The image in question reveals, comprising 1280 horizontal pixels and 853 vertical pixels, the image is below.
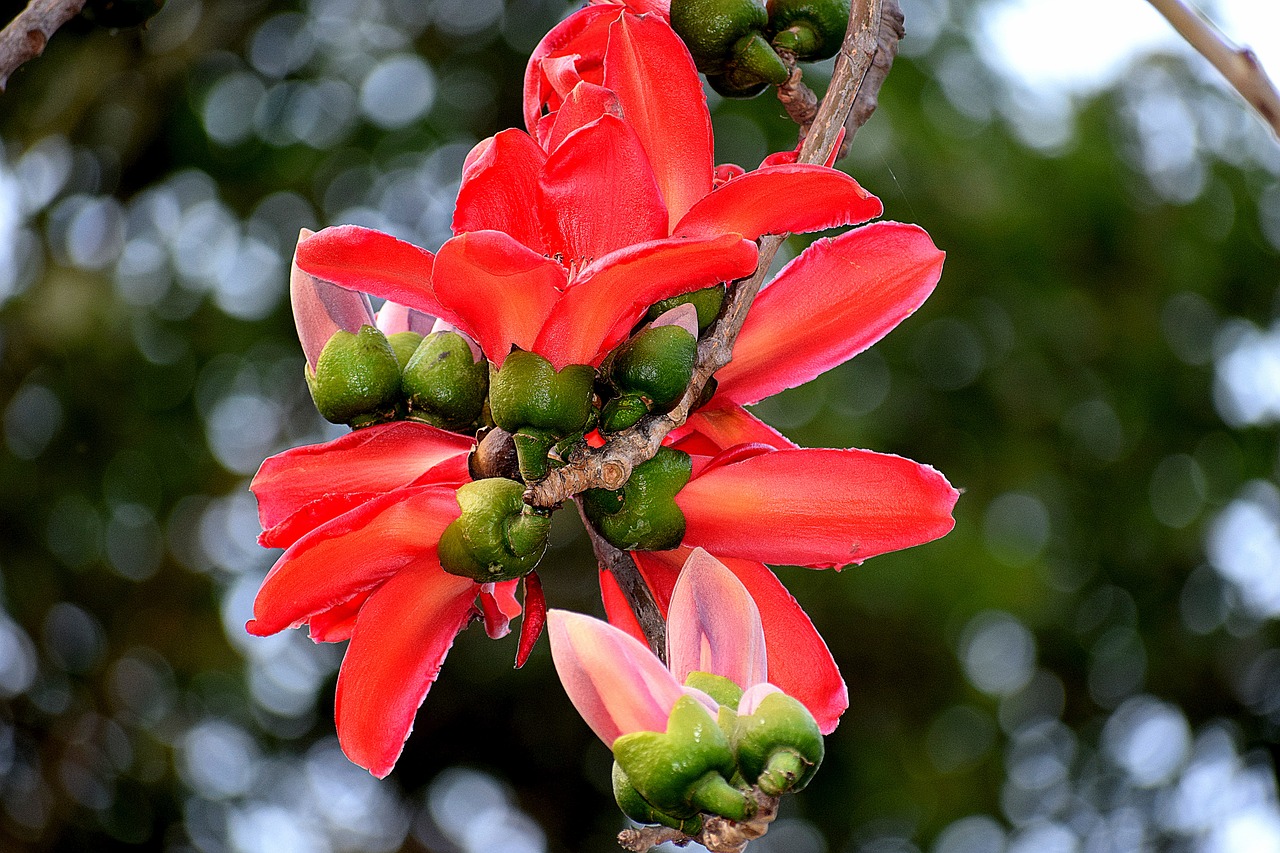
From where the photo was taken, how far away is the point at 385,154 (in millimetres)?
3807

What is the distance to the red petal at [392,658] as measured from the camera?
2.00ft

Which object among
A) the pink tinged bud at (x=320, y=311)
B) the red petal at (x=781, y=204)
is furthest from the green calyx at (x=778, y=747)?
the pink tinged bud at (x=320, y=311)

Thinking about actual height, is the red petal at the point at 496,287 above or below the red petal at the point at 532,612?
above

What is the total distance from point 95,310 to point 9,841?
59.6 inches

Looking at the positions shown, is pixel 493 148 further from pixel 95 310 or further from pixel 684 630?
pixel 95 310

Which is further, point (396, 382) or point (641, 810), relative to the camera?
point (396, 382)

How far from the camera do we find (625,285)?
537mm

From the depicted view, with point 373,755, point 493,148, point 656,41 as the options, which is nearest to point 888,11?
point 656,41

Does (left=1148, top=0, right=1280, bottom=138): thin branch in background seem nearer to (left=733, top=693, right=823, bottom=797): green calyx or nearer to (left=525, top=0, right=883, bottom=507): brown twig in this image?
(left=525, top=0, right=883, bottom=507): brown twig

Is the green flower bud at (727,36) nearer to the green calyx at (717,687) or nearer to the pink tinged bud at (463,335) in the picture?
the pink tinged bud at (463,335)

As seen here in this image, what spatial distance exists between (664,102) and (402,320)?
0.22 meters

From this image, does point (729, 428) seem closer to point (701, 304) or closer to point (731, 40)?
point (701, 304)

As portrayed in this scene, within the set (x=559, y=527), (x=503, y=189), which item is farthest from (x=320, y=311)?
(x=559, y=527)

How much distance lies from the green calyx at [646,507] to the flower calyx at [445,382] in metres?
0.08
